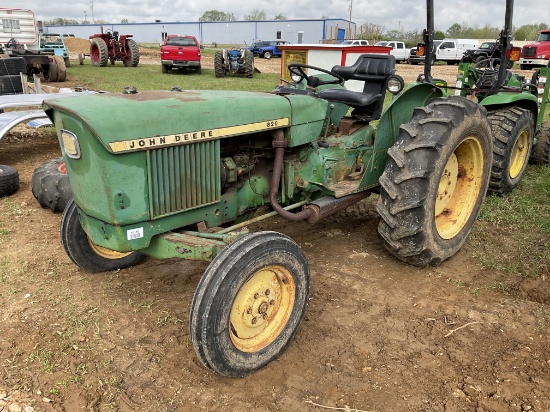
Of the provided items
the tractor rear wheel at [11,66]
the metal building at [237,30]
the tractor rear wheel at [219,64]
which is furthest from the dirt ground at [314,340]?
the metal building at [237,30]

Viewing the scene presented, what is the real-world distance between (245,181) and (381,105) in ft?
5.35

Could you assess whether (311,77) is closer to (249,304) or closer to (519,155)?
(249,304)

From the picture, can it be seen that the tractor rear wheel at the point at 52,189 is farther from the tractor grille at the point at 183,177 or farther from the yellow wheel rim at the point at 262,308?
the yellow wheel rim at the point at 262,308

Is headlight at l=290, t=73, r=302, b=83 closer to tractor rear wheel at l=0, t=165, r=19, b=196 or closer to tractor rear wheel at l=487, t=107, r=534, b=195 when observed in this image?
tractor rear wheel at l=487, t=107, r=534, b=195

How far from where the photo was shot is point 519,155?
5.79 meters

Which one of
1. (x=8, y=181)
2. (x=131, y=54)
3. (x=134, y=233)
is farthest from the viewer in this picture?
(x=131, y=54)

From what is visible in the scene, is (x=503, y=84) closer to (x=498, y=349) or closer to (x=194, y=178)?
(x=498, y=349)

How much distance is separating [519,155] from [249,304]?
451cm

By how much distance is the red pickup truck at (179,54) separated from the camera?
20.5 m

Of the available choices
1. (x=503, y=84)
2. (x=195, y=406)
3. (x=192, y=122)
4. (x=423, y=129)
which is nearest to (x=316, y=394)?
(x=195, y=406)

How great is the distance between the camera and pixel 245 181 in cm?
352

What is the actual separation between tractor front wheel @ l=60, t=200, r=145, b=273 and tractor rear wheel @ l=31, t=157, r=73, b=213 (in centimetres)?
130

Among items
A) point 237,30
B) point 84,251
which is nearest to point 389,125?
point 84,251

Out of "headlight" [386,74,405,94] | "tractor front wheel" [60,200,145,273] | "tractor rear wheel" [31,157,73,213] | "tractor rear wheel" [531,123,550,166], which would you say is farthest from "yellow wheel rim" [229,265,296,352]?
"tractor rear wheel" [531,123,550,166]
